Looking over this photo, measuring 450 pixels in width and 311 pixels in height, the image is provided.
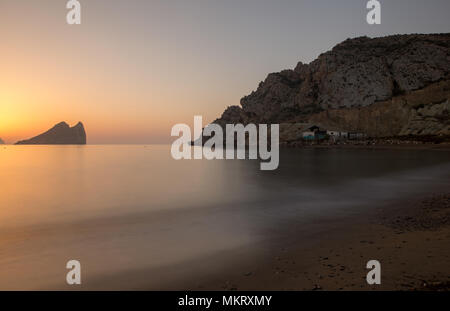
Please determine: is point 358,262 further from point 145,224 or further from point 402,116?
point 402,116

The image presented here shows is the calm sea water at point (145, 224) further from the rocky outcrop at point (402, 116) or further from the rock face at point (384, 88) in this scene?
the rock face at point (384, 88)

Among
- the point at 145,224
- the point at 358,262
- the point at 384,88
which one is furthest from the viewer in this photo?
the point at 384,88

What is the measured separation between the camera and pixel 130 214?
58.5 ft

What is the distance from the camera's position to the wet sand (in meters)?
6.87

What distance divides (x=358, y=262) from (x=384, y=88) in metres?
176

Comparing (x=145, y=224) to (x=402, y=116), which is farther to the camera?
(x=402, y=116)

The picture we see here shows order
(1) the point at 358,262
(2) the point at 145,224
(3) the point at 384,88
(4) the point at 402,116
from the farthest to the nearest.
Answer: (3) the point at 384,88 → (4) the point at 402,116 → (2) the point at 145,224 → (1) the point at 358,262

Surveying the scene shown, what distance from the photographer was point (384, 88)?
516ft

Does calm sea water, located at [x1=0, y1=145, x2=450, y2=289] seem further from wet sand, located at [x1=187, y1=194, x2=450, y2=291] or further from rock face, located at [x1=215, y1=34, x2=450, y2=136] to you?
rock face, located at [x1=215, y1=34, x2=450, y2=136]

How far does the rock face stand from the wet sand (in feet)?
400

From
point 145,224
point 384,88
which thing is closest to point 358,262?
point 145,224

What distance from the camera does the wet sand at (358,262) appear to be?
271 inches

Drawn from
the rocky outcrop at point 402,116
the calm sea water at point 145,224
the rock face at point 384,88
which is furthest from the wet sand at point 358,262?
the rock face at point 384,88

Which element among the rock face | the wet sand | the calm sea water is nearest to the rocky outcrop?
the rock face
